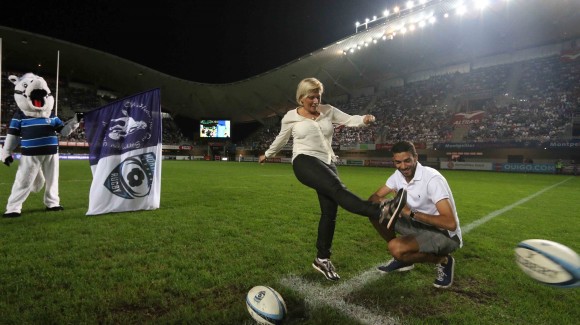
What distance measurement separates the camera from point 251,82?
157 feet

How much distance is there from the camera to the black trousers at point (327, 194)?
2.74 metres

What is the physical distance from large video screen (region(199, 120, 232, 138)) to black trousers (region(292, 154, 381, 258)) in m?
55.0

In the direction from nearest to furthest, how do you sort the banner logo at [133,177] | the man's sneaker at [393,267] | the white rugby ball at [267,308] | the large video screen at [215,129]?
1. the white rugby ball at [267,308]
2. the man's sneaker at [393,267]
3. the banner logo at [133,177]
4. the large video screen at [215,129]

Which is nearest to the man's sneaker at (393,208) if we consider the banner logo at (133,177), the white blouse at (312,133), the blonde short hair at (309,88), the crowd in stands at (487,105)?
the white blouse at (312,133)

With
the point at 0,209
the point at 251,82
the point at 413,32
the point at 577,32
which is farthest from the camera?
the point at 251,82

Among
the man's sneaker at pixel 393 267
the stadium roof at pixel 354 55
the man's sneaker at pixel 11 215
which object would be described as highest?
the stadium roof at pixel 354 55

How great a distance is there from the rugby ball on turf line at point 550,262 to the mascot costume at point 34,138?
23.6ft

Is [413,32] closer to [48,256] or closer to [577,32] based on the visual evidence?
[577,32]

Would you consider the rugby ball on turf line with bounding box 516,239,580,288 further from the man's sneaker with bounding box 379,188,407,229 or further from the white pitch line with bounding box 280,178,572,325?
the white pitch line with bounding box 280,178,572,325

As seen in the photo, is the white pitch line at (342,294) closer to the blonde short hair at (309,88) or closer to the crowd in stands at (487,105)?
the blonde short hair at (309,88)

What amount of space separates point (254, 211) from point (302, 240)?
7.71 ft

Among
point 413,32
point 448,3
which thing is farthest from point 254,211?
point 413,32

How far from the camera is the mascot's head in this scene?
584cm

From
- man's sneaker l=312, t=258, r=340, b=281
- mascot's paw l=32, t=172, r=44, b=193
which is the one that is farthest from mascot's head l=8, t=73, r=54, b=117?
man's sneaker l=312, t=258, r=340, b=281
